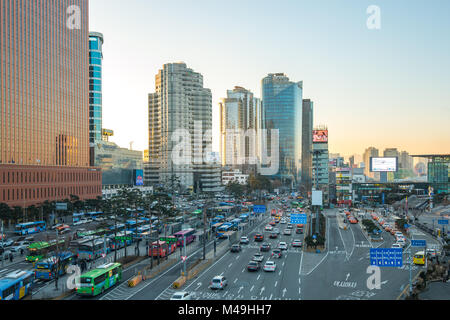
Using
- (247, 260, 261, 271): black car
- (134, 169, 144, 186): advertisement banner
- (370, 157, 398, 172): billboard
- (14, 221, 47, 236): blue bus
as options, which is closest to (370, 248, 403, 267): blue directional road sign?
(247, 260, 261, 271): black car

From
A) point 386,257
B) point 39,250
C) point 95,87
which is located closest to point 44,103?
point 95,87

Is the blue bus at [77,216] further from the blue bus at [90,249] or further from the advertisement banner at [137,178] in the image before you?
the advertisement banner at [137,178]

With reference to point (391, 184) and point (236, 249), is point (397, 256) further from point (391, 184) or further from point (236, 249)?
point (391, 184)

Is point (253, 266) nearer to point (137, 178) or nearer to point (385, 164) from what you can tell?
point (385, 164)

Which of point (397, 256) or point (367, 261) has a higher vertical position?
point (397, 256)
